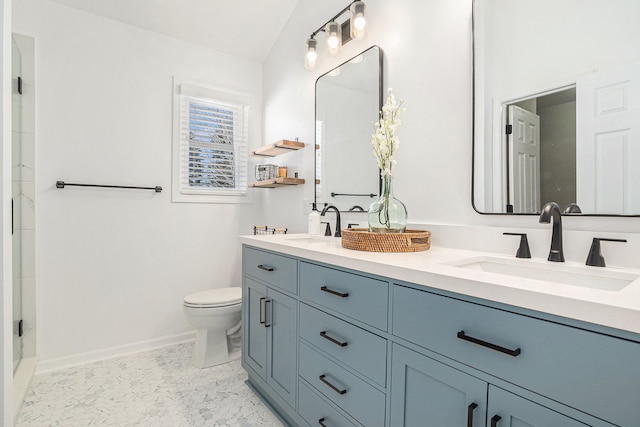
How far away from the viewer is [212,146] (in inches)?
114

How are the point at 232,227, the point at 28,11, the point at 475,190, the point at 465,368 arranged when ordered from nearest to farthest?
the point at 465,368
the point at 475,190
the point at 28,11
the point at 232,227

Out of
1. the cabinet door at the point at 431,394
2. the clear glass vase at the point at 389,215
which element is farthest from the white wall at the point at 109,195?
the cabinet door at the point at 431,394

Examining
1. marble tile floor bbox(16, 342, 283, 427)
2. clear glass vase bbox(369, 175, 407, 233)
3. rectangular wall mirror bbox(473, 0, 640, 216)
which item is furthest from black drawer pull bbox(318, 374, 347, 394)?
rectangular wall mirror bbox(473, 0, 640, 216)

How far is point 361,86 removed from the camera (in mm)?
2049

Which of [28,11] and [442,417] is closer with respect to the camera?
[442,417]

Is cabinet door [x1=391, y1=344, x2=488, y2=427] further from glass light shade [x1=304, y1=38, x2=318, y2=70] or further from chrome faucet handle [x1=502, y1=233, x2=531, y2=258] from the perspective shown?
glass light shade [x1=304, y1=38, x2=318, y2=70]

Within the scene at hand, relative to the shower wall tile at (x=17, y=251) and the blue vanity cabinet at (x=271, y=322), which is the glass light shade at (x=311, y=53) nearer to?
the blue vanity cabinet at (x=271, y=322)

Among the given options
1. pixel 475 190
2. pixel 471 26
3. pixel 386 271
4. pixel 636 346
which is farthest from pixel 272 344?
pixel 471 26

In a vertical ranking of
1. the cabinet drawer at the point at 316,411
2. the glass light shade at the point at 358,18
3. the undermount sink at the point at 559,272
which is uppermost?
the glass light shade at the point at 358,18

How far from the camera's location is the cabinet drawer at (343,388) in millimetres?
1120

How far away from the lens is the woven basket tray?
55.2 inches

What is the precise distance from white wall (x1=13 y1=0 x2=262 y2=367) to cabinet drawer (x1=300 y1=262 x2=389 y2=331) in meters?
1.66

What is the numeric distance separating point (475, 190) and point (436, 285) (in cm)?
72

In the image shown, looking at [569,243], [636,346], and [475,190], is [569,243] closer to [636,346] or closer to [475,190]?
[475,190]
